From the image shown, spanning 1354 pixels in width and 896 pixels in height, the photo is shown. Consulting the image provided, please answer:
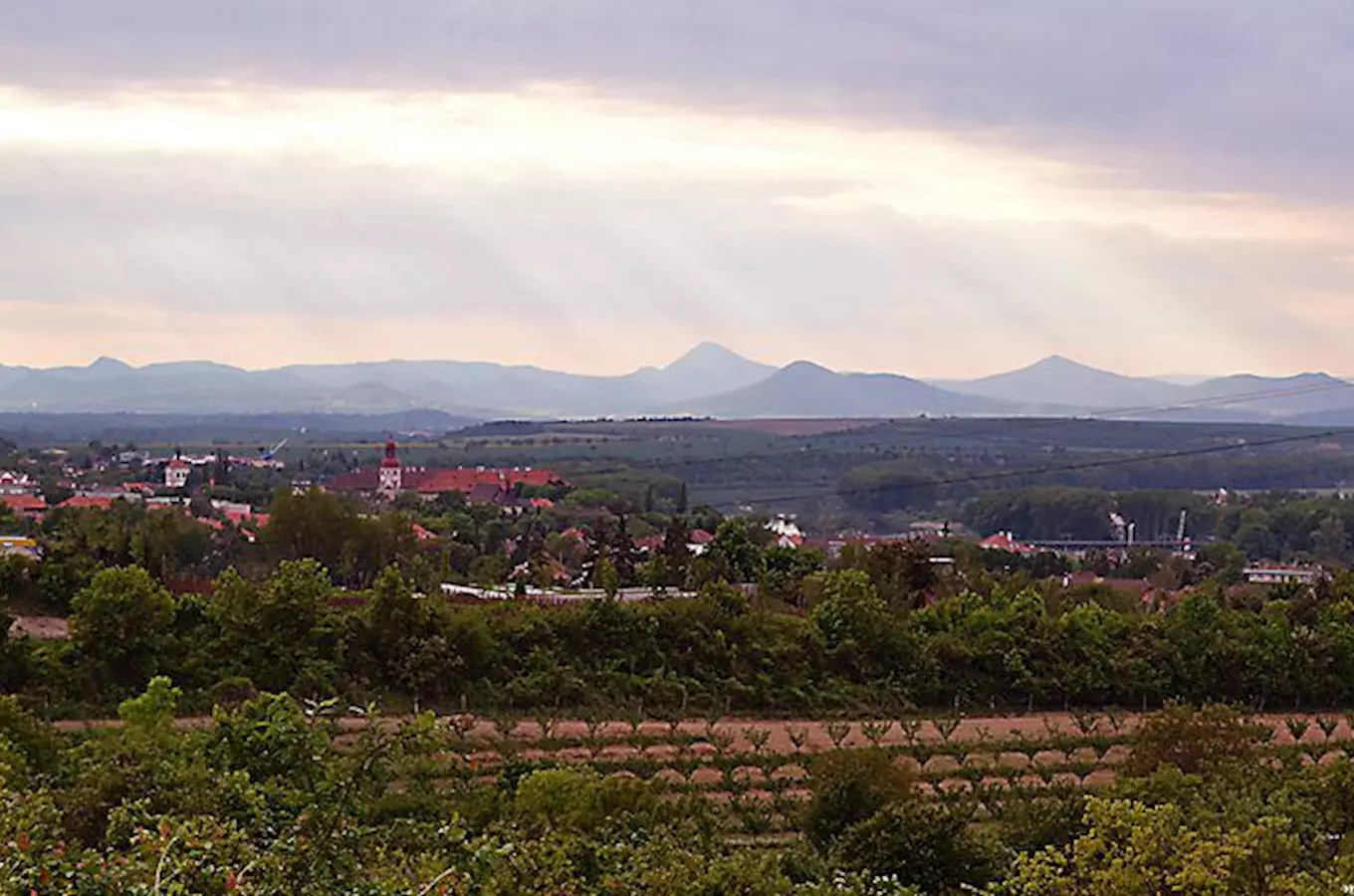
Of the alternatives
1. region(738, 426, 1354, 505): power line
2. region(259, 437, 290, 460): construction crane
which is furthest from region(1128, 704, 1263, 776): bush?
region(259, 437, 290, 460): construction crane

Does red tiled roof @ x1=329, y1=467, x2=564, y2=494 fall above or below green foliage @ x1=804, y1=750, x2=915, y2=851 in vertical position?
below

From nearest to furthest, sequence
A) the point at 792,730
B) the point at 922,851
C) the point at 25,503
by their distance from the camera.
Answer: the point at 922,851
the point at 792,730
the point at 25,503

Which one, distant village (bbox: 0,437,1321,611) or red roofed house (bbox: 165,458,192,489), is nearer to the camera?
distant village (bbox: 0,437,1321,611)

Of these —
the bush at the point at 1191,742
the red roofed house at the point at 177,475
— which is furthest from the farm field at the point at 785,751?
the red roofed house at the point at 177,475

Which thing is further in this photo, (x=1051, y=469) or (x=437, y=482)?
(x=1051, y=469)

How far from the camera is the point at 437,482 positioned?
213ft

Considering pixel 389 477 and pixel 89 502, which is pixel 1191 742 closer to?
pixel 89 502

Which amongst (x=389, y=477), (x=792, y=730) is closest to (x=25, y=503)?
(x=389, y=477)

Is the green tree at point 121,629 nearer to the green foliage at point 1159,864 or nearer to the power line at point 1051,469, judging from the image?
the green foliage at point 1159,864

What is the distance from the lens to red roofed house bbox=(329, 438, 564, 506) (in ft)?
203

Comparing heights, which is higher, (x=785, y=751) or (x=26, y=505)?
(x=26, y=505)

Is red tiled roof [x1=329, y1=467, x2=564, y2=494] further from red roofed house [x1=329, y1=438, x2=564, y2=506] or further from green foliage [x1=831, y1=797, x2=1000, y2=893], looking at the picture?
green foliage [x1=831, y1=797, x2=1000, y2=893]

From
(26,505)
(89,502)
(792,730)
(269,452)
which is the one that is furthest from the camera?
(269,452)

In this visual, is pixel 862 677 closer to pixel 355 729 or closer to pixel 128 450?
pixel 355 729
